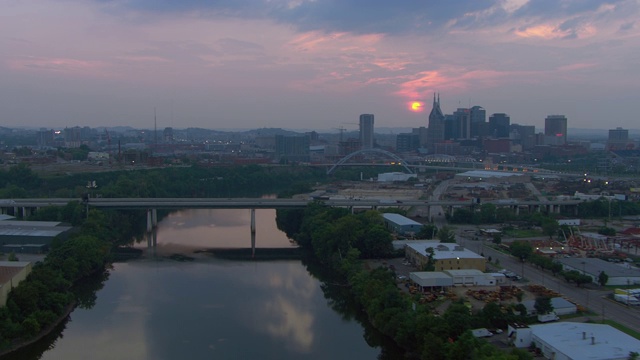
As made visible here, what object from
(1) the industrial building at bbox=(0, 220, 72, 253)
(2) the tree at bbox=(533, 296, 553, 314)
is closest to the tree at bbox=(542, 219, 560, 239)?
(2) the tree at bbox=(533, 296, 553, 314)

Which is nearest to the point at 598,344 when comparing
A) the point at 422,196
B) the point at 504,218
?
the point at 504,218

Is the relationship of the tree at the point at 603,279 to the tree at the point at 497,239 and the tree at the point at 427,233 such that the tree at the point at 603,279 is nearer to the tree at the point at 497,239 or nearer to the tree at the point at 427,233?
the tree at the point at 497,239

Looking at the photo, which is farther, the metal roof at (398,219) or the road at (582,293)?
the metal roof at (398,219)

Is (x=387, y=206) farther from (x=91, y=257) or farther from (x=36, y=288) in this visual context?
(x=36, y=288)

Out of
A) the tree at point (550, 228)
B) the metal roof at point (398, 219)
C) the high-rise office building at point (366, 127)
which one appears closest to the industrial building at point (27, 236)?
the metal roof at point (398, 219)

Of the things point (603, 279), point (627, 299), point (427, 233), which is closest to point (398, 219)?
point (427, 233)
